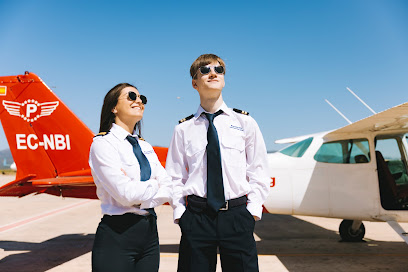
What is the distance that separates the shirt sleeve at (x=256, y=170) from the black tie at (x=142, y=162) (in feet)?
2.10

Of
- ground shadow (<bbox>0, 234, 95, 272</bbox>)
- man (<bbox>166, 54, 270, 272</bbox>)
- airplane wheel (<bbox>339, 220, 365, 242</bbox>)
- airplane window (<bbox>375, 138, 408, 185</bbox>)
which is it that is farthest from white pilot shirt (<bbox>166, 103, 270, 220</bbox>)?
airplane wheel (<bbox>339, 220, 365, 242</bbox>)

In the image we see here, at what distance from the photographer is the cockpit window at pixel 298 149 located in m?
5.96

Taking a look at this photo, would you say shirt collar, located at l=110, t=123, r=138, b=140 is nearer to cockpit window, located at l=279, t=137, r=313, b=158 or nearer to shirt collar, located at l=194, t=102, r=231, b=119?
shirt collar, located at l=194, t=102, r=231, b=119

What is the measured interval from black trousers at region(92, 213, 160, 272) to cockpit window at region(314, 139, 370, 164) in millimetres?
4568

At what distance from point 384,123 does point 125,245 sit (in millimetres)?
4741

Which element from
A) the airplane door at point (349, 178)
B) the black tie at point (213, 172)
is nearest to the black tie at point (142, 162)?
the black tie at point (213, 172)

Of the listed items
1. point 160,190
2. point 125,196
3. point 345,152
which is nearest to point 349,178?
point 345,152

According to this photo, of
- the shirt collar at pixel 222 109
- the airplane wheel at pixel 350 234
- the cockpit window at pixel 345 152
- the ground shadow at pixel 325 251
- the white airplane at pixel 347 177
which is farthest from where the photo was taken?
the airplane wheel at pixel 350 234

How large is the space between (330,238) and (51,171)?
20.0ft

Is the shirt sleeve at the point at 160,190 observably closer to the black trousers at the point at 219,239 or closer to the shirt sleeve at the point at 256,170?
the black trousers at the point at 219,239

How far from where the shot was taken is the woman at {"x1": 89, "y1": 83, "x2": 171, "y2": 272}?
5.85 feet

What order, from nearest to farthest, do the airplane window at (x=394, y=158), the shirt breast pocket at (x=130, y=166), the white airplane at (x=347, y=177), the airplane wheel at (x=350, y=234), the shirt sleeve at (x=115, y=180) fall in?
the shirt sleeve at (x=115, y=180), the shirt breast pocket at (x=130, y=166), the white airplane at (x=347, y=177), the airplane window at (x=394, y=158), the airplane wheel at (x=350, y=234)

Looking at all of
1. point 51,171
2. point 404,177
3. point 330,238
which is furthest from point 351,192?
point 51,171

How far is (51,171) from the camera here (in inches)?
257
